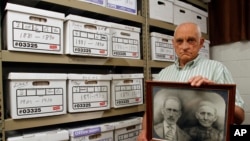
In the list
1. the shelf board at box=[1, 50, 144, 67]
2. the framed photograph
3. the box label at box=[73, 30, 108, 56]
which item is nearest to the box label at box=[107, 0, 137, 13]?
the box label at box=[73, 30, 108, 56]

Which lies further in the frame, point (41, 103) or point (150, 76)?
point (150, 76)

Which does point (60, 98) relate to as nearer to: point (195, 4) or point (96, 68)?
point (96, 68)

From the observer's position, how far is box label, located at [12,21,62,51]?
103 centimetres

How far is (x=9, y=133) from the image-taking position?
108 cm

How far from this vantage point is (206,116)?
87cm

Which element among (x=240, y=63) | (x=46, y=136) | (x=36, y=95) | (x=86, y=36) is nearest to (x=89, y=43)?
(x=86, y=36)

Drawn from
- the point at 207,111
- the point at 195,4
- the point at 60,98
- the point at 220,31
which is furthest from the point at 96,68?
the point at 220,31

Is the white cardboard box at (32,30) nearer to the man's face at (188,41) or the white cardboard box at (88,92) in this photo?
the white cardboard box at (88,92)

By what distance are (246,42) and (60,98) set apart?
187 cm

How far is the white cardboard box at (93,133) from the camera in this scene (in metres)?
1.20

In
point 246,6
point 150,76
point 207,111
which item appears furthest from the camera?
point 246,6

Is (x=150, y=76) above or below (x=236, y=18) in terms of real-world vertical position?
below

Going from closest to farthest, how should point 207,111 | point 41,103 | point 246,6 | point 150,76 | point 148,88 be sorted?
point 207,111 → point 148,88 → point 41,103 → point 150,76 → point 246,6

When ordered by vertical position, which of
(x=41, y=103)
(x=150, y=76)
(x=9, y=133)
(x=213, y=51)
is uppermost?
(x=213, y=51)
